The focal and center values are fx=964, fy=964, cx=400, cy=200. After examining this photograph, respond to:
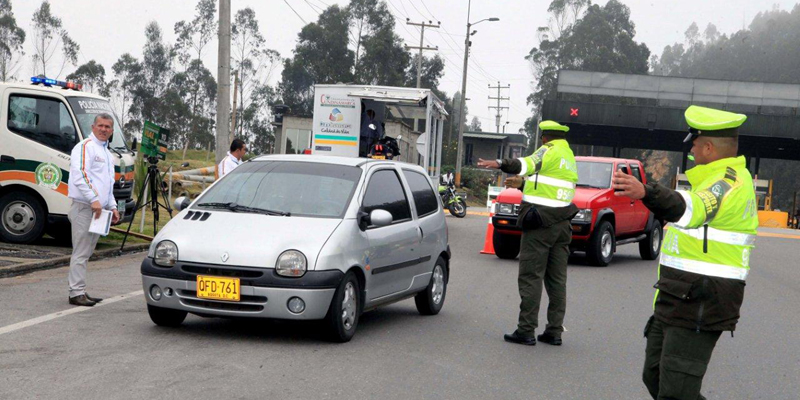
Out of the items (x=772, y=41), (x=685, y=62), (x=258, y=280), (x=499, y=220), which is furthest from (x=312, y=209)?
(x=685, y=62)

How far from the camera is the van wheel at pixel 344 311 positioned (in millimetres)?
7539

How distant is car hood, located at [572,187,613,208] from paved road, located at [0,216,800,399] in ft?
15.1

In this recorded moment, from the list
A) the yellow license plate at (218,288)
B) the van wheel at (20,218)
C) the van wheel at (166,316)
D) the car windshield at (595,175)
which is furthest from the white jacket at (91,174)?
the car windshield at (595,175)

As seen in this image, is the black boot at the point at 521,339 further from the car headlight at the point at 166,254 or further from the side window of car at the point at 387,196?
the car headlight at the point at 166,254

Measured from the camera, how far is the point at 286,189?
8.42 metres

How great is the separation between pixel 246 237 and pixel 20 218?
317 inches

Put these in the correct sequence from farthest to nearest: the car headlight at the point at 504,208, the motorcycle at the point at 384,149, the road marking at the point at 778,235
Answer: the road marking at the point at 778,235 → the motorcycle at the point at 384,149 → the car headlight at the point at 504,208

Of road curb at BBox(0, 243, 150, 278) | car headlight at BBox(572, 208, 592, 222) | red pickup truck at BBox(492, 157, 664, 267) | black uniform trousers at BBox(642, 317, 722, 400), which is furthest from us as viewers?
red pickup truck at BBox(492, 157, 664, 267)

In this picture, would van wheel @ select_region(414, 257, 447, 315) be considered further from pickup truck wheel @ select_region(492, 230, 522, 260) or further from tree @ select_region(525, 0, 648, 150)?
tree @ select_region(525, 0, 648, 150)

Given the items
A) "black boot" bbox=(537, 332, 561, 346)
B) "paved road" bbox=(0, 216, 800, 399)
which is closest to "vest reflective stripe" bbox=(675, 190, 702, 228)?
"paved road" bbox=(0, 216, 800, 399)

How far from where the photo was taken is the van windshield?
1456 centimetres

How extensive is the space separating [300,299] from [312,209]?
3.55ft

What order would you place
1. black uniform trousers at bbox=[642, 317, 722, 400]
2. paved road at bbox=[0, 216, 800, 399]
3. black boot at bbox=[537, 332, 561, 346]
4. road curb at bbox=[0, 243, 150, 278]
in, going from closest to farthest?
black uniform trousers at bbox=[642, 317, 722, 400] < paved road at bbox=[0, 216, 800, 399] < black boot at bbox=[537, 332, 561, 346] < road curb at bbox=[0, 243, 150, 278]

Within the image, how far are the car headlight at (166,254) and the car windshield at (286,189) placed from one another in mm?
722
